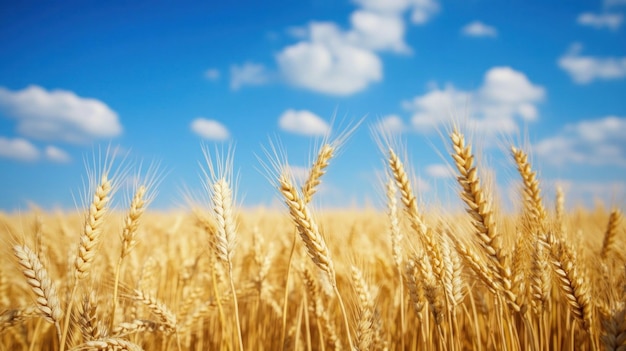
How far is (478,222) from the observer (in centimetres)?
147

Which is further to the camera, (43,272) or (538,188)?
(538,188)

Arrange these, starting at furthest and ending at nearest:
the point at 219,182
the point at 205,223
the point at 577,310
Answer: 1. the point at 205,223
2. the point at 219,182
3. the point at 577,310

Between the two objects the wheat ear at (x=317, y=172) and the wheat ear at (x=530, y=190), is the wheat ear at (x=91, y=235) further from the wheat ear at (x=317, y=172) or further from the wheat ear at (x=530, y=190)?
the wheat ear at (x=530, y=190)

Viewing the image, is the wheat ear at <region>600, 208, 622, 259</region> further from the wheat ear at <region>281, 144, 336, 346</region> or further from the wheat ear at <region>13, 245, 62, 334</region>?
the wheat ear at <region>13, 245, 62, 334</region>

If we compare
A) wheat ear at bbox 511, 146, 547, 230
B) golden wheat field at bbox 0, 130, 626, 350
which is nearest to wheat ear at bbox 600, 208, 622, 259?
golden wheat field at bbox 0, 130, 626, 350

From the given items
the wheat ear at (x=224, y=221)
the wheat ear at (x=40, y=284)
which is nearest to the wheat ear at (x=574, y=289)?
the wheat ear at (x=224, y=221)

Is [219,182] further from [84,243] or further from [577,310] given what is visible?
[577,310]

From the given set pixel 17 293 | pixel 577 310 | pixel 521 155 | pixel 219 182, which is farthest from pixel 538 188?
pixel 17 293

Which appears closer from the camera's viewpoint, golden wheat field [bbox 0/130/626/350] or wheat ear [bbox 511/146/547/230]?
golden wheat field [bbox 0/130/626/350]

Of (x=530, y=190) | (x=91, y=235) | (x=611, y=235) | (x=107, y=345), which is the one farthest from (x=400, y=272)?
(x=611, y=235)

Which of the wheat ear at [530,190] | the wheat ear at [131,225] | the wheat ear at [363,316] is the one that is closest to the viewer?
the wheat ear at [363,316]

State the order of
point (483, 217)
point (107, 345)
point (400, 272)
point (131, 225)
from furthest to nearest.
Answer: point (400, 272) → point (131, 225) → point (483, 217) → point (107, 345)

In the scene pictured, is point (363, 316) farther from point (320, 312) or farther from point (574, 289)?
point (574, 289)

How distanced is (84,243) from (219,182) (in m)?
0.60
